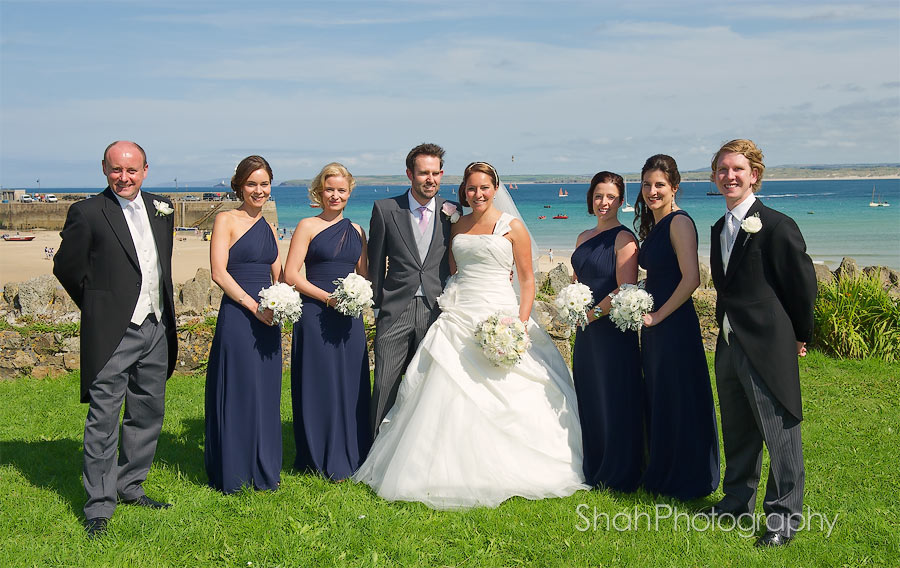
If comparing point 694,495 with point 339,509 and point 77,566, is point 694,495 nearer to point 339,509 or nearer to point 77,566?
point 339,509

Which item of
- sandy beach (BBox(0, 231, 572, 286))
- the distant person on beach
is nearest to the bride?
the distant person on beach

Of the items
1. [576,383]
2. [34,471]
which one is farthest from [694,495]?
[34,471]

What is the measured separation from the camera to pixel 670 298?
18.1ft

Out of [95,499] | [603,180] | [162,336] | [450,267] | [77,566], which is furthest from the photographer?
[450,267]

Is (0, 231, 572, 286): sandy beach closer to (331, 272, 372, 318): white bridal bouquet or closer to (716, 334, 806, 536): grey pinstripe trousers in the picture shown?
(331, 272, 372, 318): white bridal bouquet

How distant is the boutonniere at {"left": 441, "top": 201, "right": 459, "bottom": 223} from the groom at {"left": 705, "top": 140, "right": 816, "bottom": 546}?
2.30 meters

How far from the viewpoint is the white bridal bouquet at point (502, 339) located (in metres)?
5.66

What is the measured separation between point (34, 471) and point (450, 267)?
4068 millimetres

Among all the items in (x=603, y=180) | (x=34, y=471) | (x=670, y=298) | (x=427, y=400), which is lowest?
(x=34, y=471)

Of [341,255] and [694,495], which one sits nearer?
[694,495]

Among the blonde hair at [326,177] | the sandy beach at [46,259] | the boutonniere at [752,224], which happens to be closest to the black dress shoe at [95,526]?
the blonde hair at [326,177]

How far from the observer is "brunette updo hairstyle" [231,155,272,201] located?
5781 mm

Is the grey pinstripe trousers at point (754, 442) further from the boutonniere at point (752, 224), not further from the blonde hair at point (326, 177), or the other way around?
the blonde hair at point (326, 177)

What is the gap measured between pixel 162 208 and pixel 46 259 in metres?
34.0
